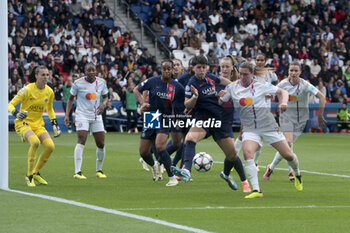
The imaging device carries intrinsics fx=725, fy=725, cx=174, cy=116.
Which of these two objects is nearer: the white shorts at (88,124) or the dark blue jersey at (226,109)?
the dark blue jersey at (226,109)

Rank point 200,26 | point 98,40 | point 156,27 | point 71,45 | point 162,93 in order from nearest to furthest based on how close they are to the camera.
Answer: point 162,93
point 71,45
point 98,40
point 200,26
point 156,27

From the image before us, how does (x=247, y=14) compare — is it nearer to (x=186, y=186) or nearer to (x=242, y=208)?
(x=186, y=186)

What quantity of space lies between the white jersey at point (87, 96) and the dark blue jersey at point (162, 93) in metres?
1.66

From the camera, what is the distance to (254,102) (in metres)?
11.0

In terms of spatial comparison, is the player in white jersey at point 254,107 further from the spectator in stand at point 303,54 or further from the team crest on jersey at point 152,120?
the spectator in stand at point 303,54

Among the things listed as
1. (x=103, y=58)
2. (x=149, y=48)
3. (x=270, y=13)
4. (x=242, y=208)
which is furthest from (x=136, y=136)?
(x=242, y=208)

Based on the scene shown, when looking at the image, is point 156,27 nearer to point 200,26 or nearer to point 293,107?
point 200,26

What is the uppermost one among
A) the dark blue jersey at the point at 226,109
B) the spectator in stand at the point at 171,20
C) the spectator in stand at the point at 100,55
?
the spectator in stand at the point at 171,20

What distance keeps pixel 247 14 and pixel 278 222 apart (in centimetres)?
3080

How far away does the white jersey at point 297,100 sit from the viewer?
13680mm

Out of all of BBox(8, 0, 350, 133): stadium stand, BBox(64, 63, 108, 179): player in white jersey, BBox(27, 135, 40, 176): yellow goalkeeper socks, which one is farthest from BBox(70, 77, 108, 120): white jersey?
BBox(8, 0, 350, 133): stadium stand

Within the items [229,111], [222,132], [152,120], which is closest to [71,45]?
[152,120]

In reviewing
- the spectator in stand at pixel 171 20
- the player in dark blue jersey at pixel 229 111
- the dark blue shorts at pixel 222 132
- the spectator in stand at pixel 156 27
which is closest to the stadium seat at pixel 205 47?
the spectator in stand at pixel 171 20

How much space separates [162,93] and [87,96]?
212 centimetres
